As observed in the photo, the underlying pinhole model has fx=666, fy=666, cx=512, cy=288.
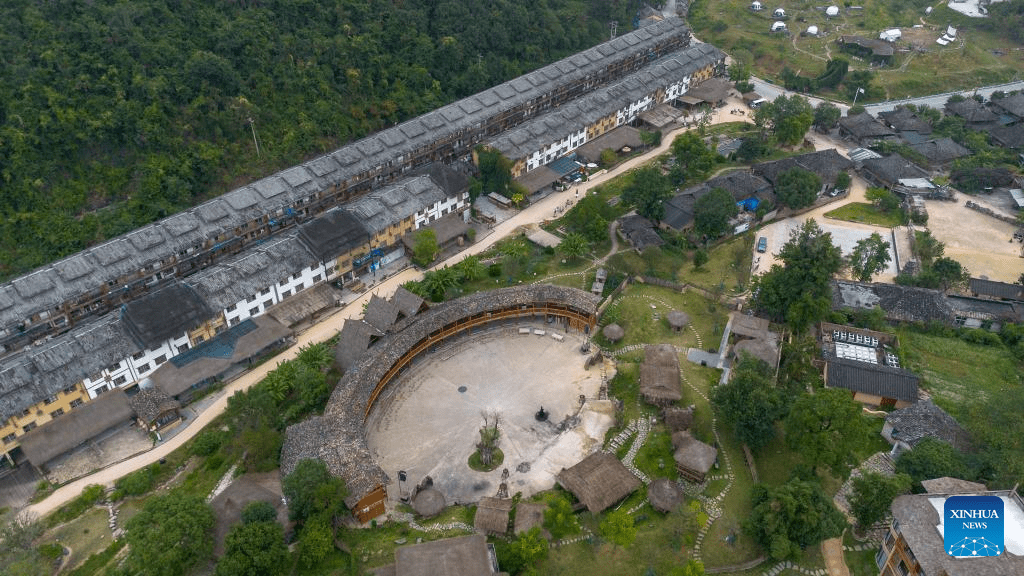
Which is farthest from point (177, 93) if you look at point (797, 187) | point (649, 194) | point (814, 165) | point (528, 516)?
point (814, 165)

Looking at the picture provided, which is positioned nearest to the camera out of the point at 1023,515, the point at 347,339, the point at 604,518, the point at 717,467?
the point at 1023,515

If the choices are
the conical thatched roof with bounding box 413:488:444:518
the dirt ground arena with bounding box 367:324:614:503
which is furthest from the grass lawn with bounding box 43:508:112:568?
the conical thatched roof with bounding box 413:488:444:518

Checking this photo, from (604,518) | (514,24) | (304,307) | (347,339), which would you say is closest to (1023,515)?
(604,518)

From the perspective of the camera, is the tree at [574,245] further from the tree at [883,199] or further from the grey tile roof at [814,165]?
the tree at [883,199]

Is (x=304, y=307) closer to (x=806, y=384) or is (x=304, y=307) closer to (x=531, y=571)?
(x=531, y=571)

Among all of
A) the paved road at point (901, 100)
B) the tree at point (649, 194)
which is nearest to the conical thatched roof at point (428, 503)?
the tree at point (649, 194)
